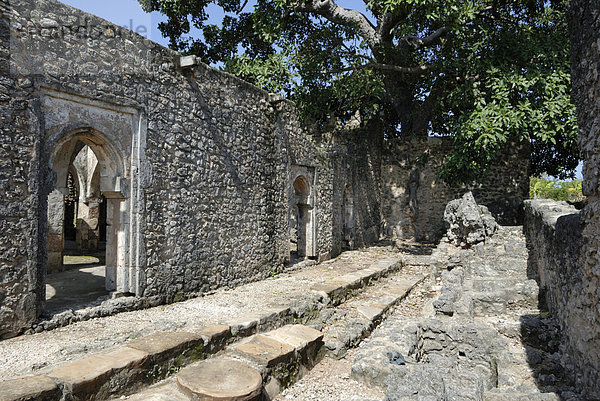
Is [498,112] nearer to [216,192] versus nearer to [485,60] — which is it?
[485,60]

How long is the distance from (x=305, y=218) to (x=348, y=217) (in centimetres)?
359

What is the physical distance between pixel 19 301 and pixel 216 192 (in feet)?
12.2

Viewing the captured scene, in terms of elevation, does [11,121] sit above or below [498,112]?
below

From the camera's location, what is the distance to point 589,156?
8.84ft

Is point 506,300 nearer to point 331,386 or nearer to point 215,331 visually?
point 331,386

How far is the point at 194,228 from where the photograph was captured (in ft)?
23.1

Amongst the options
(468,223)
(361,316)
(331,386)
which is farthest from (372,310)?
(468,223)

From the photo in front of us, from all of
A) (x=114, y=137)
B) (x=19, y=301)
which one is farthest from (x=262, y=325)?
(x=114, y=137)

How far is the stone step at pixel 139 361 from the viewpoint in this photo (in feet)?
10.1

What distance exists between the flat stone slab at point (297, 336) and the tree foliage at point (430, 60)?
830 centimetres

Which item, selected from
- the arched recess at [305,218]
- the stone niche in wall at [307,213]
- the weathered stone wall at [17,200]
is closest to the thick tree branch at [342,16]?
the stone niche in wall at [307,213]

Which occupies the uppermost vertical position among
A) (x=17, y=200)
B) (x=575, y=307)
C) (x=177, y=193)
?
(x=177, y=193)

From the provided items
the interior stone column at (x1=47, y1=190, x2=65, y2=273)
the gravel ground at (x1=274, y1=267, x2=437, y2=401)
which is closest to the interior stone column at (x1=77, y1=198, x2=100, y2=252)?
the interior stone column at (x1=47, y1=190, x2=65, y2=273)

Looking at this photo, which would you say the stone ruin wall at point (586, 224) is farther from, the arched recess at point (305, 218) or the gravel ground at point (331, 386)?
the arched recess at point (305, 218)
